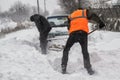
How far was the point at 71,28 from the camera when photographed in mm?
8742

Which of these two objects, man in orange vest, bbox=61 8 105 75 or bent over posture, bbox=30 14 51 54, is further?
bent over posture, bbox=30 14 51 54

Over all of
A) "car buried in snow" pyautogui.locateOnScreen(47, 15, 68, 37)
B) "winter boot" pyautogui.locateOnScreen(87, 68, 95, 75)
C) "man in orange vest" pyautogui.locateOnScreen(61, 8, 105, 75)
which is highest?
"man in orange vest" pyautogui.locateOnScreen(61, 8, 105, 75)

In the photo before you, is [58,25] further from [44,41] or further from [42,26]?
[44,41]

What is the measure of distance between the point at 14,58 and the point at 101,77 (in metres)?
2.31

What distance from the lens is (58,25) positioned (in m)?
14.1

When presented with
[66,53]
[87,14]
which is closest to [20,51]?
[66,53]

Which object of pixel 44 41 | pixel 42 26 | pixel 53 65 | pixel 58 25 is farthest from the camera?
pixel 58 25

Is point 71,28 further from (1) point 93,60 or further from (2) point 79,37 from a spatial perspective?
(1) point 93,60

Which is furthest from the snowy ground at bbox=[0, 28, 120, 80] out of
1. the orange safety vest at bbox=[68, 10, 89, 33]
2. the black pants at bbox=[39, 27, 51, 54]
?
the orange safety vest at bbox=[68, 10, 89, 33]

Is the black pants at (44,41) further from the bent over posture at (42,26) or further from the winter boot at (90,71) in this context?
the winter boot at (90,71)

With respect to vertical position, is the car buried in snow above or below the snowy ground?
below

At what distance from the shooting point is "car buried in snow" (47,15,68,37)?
13.2 metres

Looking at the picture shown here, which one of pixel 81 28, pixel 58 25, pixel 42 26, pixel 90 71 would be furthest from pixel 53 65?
pixel 58 25

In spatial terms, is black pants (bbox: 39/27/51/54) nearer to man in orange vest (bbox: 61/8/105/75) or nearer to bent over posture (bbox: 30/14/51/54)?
bent over posture (bbox: 30/14/51/54)
